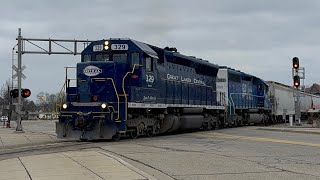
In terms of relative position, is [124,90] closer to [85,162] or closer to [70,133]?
[70,133]

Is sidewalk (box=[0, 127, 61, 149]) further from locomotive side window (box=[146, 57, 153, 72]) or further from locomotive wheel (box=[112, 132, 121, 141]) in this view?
locomotive side window (box=[146, 57, 153, 72])

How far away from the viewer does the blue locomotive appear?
54.6 ft

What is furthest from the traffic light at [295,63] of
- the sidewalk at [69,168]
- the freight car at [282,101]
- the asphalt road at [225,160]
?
the sidewalk at [69,168]

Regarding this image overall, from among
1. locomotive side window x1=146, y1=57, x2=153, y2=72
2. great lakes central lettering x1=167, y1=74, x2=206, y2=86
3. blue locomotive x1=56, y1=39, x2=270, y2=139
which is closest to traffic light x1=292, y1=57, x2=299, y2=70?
great lakes central lettering x1=167, y1=74, x2=206, y2=86

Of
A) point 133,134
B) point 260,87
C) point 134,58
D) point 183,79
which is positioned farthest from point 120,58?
point 260,87

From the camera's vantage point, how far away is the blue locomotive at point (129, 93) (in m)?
16.6

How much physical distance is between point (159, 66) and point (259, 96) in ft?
59.8

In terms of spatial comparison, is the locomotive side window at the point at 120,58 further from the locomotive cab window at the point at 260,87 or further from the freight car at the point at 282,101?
the freight car at the point at 282,101

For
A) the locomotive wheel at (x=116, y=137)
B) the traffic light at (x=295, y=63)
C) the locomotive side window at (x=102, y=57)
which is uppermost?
the traffic light at (x=295, y=63)

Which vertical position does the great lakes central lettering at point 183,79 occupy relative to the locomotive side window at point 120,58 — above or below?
below

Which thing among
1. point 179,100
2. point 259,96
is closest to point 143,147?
point 179,100

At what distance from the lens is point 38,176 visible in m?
8.38

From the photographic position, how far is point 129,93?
17.3m

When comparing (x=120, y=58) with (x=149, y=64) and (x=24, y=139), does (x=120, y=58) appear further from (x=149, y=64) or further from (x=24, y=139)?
(x=24, y=139)
